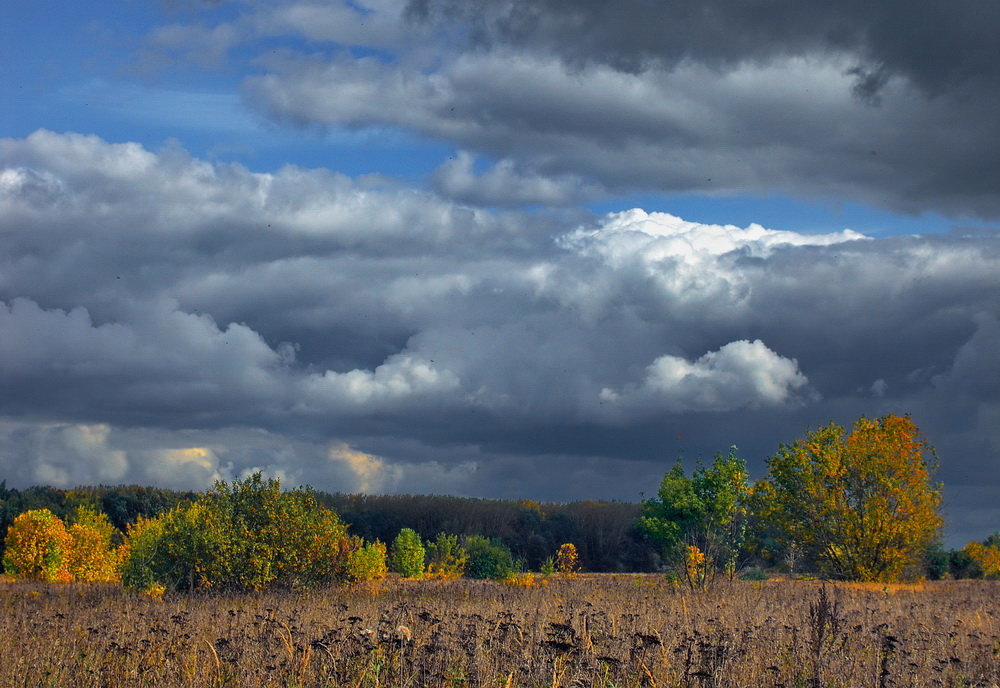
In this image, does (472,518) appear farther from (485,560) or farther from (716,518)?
(716,518)

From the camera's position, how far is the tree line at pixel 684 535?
2598cm

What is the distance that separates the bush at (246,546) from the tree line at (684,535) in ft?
0.13

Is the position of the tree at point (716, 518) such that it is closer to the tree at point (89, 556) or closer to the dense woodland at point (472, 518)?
the tree at point (89, 556)

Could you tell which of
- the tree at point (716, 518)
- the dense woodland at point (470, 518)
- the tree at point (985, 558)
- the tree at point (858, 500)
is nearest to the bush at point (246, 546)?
the tree at point (716, 518)

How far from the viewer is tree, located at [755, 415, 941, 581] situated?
39344 millimetres

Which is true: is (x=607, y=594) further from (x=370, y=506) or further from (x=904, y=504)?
(x=370, y=506)

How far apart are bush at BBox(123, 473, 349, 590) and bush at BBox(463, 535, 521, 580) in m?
26.4

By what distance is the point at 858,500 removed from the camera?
1588 inches

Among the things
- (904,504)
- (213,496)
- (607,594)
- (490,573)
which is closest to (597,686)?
(607,594)

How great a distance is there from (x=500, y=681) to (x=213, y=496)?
19.3 m

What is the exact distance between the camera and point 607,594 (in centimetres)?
2425

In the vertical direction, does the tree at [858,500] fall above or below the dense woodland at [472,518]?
above

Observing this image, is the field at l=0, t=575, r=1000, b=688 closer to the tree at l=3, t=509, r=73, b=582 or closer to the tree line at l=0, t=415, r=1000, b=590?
the tree line at l=0, t=415, r=1000, b=590

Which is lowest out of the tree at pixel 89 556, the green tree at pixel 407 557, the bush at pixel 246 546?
the tree at pixel 89 556
